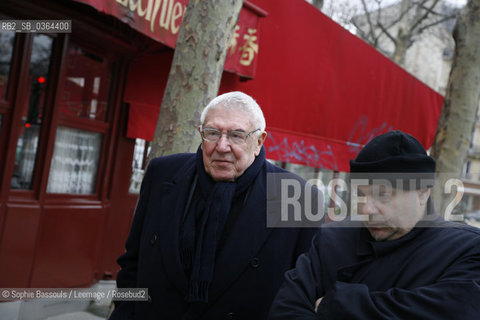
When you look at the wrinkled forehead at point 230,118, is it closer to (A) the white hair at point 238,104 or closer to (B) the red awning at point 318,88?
(A) the white hair at point 238,104

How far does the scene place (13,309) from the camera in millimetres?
4445

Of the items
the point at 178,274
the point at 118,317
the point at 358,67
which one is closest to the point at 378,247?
the point at 178,274

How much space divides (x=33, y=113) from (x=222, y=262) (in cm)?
352

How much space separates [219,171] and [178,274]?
1.76 ft

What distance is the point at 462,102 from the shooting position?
6492mm

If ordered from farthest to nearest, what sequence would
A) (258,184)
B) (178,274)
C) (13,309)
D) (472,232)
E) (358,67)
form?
1. (358,67)
2. (13,309)
3. (258,184)
4. (178,274)
5. (472,232)

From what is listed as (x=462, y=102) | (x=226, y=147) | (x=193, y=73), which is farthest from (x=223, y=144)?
(x=462, y=102)

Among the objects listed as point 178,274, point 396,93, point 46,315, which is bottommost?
point 46,315

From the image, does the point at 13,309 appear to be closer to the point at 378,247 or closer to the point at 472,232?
the point at 378,247

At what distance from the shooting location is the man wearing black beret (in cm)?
161

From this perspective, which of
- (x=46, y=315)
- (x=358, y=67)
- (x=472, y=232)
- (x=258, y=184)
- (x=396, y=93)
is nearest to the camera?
(x=472, y=232)

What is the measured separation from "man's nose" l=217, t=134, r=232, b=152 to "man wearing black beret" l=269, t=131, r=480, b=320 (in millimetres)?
621

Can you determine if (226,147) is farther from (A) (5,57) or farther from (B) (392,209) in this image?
(A) (5,57)

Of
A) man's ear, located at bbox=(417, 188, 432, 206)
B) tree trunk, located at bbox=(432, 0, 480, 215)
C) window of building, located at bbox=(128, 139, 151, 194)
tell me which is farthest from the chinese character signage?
tree trunk, located at bbox=(432, 0, 480, 215)
